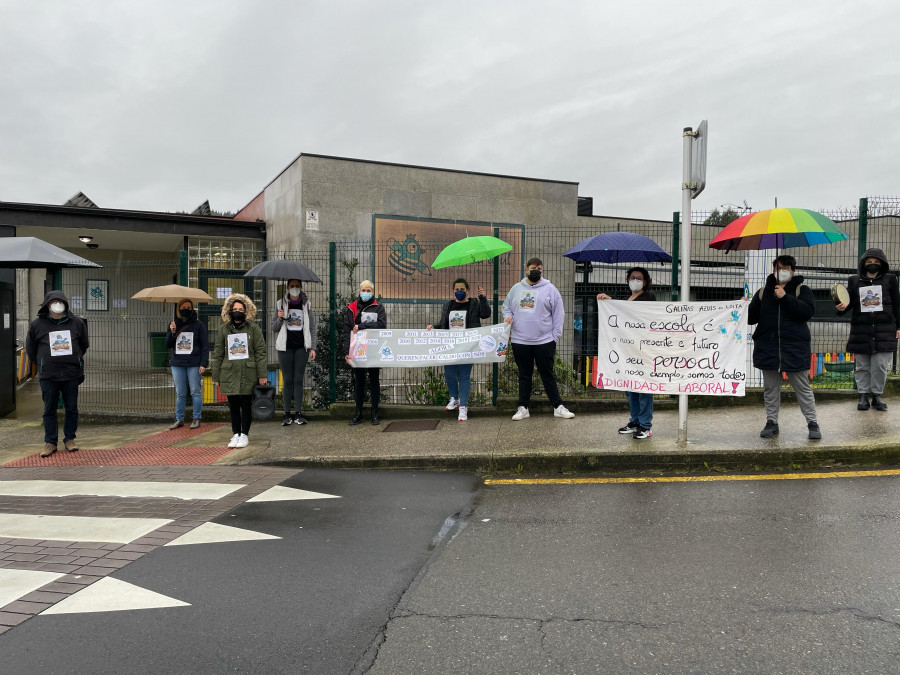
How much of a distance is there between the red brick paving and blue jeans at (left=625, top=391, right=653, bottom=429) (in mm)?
4608

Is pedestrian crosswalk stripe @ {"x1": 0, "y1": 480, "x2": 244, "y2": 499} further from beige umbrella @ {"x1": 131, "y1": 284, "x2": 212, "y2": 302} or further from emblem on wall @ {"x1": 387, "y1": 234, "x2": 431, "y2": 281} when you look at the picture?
emblem on wall @ {"x1": 387, "y1": 234, "x2": 431, "y2": 281}

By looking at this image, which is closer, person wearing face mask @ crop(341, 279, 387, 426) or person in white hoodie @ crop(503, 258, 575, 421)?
person in white hoodie @ crop(503, 258, 575, 421)

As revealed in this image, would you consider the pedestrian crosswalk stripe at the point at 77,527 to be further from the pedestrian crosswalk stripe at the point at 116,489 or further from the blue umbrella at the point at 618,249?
the blue umbrella at the point at 618,249

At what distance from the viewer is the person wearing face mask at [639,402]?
6723 mm

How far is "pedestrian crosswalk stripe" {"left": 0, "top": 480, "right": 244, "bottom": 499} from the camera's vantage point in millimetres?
5809

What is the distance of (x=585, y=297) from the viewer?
8.98 metres

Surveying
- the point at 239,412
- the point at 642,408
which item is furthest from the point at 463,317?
the point at 239,412

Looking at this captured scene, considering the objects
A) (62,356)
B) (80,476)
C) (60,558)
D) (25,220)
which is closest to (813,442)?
(60,558)

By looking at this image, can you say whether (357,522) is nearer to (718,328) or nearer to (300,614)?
(300,614)

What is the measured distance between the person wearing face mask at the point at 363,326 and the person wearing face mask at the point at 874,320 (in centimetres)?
568

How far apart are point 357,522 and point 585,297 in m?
5.27

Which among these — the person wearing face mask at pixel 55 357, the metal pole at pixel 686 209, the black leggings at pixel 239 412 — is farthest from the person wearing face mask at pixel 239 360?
the metal pole at pixel 686 209

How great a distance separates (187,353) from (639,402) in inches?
237

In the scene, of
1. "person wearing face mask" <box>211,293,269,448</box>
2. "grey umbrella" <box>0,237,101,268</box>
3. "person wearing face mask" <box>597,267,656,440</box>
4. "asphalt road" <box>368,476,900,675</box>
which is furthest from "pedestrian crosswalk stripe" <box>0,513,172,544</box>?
Answer: "person wearing face mask" <box>597,267,656,440</box>
